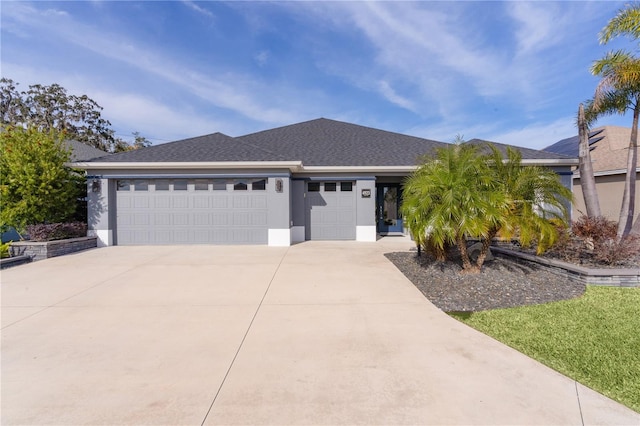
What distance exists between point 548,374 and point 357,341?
207 cm

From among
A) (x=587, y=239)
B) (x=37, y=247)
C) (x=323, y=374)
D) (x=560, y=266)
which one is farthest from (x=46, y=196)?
(x=587, y=239)

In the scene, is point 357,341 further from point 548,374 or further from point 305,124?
point 305,124

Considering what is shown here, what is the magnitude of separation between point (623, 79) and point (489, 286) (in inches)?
308

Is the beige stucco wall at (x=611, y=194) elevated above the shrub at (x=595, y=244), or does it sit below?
above

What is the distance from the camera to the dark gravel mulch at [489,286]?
16.2ft

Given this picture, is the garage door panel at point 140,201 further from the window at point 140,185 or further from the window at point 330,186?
the window at point 330,186

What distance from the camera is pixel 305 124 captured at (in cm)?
1702

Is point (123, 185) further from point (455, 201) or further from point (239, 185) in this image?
point (455, 201)

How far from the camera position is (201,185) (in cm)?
1103

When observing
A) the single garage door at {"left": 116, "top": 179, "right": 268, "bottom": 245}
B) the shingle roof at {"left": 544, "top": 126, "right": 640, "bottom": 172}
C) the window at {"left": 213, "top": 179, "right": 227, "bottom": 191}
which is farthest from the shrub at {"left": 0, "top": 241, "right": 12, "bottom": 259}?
the shingle roof at {"left": 544, "top": 126, "right": 640, "bottom": 172}

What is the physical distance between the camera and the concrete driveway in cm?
241

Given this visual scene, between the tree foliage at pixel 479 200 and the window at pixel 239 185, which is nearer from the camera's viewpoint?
the tree foliage at pixel 479 200

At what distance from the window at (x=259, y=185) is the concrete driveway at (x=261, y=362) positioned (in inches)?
227

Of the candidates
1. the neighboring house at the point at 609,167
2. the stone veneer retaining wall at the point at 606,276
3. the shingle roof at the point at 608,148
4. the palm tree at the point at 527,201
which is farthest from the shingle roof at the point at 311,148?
the shingle roof at the point at 608,148
